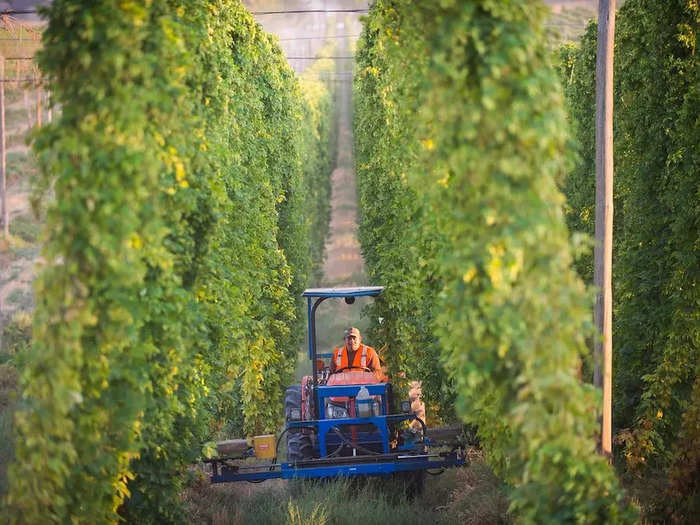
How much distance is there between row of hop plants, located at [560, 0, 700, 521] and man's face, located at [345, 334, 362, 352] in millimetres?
3066

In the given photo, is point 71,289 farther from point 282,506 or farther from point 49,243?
point 282,506

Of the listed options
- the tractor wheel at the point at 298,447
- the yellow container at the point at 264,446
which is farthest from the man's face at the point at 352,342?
the yellow container at the point at 264,446

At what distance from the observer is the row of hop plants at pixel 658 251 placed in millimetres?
8883

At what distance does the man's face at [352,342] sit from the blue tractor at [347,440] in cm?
30

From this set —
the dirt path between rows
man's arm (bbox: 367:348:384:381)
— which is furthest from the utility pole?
the dirt path between rows

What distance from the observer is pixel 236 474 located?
924cm

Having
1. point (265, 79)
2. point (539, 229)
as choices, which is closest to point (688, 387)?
point (539, 229)

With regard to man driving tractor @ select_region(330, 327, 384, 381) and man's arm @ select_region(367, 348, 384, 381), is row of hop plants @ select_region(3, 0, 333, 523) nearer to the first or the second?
man driving tractor @ select_region(330, 327, 384, 381)

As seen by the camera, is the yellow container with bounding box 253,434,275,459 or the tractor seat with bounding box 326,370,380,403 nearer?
the yellow container with bounding box 253,434,275,459

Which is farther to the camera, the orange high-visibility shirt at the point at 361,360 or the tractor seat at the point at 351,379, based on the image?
the orange high-visibility shirt at the point at 361,360

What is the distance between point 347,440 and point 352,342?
1.35m

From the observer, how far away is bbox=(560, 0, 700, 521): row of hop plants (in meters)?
8.88

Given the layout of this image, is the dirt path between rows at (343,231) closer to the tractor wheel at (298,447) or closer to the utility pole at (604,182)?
the tractor wheel at (298,447)

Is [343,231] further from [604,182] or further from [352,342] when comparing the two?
[604,182]
